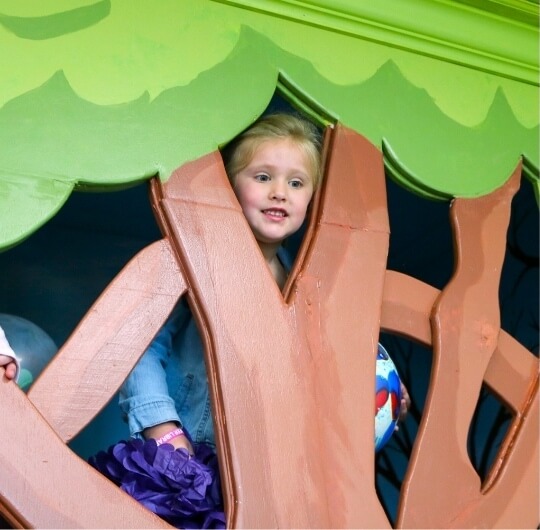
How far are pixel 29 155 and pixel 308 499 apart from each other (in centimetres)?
56

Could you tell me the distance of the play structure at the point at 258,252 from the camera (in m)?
1.13

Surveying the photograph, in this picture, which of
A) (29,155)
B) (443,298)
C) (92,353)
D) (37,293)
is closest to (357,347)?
(443,298)

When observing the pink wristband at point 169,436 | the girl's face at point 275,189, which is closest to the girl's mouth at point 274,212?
the girl's face at point 275,189

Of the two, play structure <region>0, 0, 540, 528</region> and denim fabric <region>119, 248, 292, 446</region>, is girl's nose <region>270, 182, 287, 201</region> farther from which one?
denim fabric <region>119, 248, 292, 446</region>

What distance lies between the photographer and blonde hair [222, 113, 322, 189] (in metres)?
1.41

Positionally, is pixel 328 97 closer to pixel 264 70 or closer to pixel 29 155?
pixel 264 70

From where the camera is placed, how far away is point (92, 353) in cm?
114

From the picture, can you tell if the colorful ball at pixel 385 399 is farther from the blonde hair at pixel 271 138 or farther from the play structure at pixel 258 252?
the blonde hair at pixel 271 138

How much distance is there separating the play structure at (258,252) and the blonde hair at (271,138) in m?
0.07

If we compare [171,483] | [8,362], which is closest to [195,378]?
[171,483]

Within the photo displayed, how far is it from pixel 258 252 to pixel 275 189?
16 centimetres

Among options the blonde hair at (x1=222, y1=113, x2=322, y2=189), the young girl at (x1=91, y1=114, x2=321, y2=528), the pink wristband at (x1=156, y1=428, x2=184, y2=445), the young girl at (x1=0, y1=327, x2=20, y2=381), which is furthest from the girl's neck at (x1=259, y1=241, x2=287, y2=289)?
the young girl at (x1=0, y1=327, x2=20, y2=381)

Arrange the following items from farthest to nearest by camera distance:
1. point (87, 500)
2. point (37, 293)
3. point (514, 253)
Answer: point (514, 253)
point (37, 293)
point (87, 500)

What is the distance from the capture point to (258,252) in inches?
49.8
